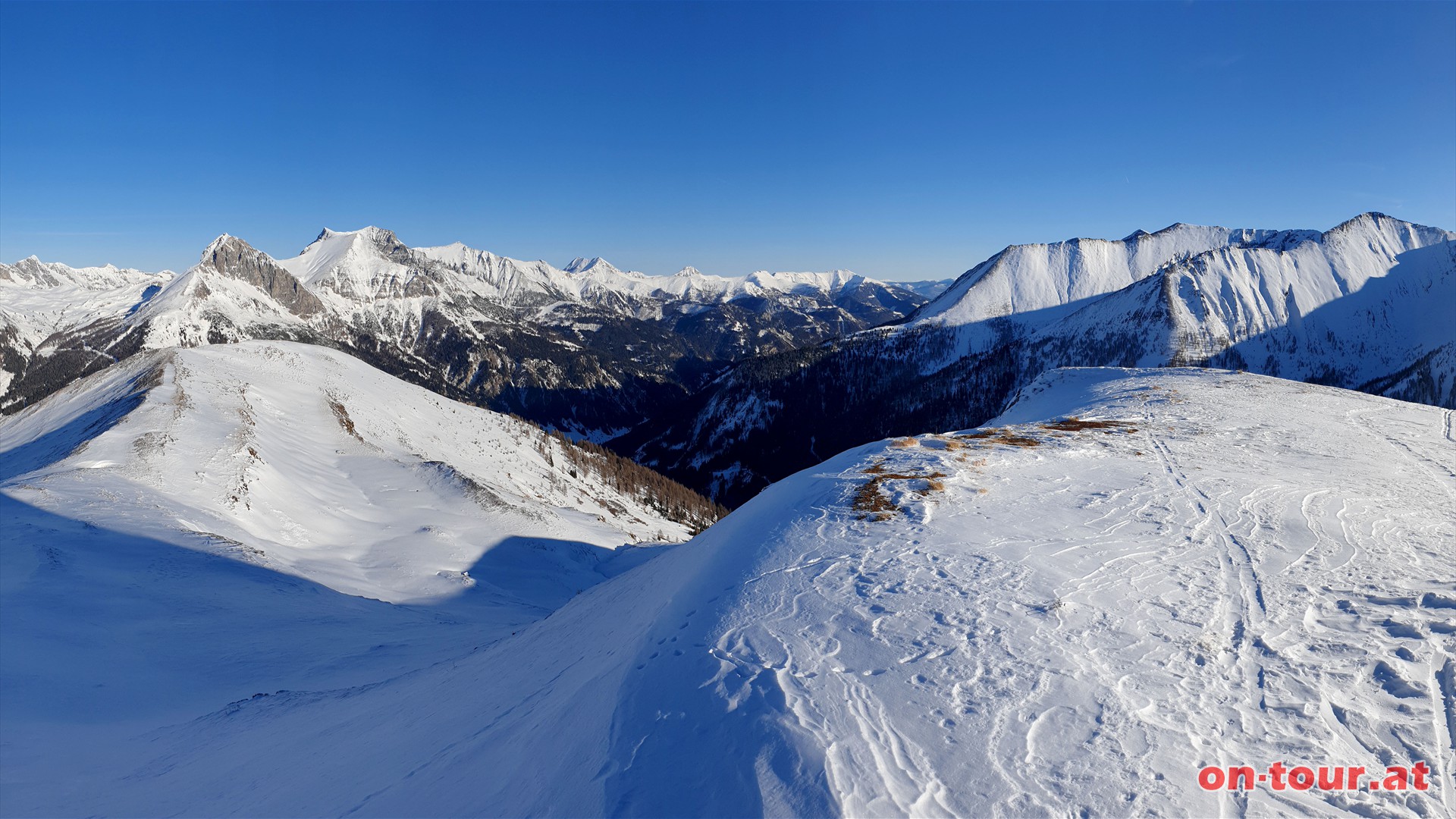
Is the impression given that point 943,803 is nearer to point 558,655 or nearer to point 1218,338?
point 558,655

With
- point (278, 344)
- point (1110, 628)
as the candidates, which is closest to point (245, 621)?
point (1110, 628)

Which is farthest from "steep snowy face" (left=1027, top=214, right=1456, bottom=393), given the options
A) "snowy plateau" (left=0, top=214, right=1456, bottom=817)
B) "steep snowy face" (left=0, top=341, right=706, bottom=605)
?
"snowy plateau" (left=0, top=214, right=1456, bottom=817)

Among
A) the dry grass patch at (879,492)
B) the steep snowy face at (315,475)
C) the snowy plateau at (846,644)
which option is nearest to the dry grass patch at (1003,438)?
the snowy plateau at (846,644)

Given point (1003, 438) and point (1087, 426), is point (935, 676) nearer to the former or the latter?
point (1003, 438)

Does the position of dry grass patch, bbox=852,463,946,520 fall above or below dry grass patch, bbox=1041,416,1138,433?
below

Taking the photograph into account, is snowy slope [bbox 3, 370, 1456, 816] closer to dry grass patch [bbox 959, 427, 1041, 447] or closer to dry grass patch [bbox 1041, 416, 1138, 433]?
dry grass patch [bbox 959, 427, 1041, 447]

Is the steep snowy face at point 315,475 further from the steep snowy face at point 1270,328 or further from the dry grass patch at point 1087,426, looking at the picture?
the steep snowy face at point 1270,328
